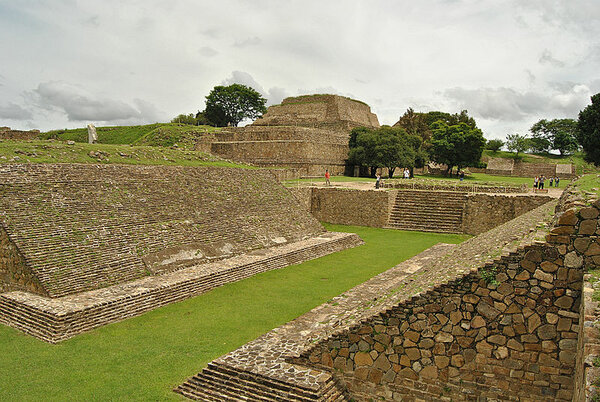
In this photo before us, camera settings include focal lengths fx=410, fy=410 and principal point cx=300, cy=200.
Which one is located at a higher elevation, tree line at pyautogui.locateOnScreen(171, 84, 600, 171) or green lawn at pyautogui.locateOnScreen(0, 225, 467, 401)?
tree line at pyautogui.locateOnScreen(171, 84, 600, 171)

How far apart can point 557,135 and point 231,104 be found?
33.9 m

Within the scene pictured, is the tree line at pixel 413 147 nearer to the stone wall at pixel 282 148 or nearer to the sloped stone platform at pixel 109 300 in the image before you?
the stone wall at pixel 282 148

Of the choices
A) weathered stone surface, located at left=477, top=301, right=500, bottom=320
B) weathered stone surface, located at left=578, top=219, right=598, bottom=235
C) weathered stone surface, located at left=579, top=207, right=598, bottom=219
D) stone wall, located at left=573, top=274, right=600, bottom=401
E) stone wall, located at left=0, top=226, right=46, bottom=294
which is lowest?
stone wall, located at left=0, top=226, right=46, bottom=294

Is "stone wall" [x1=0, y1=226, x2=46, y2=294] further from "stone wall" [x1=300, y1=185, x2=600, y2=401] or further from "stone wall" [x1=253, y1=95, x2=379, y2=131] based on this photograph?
"stone wall" [x1=253, y1=95, x2=379, y2=131]

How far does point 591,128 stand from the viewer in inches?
969

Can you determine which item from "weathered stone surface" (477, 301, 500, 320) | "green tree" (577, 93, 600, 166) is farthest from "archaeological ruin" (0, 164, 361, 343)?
"green tree" (577, 93, 600, 166)

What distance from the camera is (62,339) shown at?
641 cm

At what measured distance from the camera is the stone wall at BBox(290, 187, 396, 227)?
59.2 feet

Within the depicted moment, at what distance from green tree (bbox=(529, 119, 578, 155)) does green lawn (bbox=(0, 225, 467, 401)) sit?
4074cm

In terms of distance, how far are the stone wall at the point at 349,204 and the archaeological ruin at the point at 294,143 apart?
504 centimetres

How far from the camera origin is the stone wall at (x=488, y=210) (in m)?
16.2

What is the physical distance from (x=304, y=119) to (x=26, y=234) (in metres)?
26.5

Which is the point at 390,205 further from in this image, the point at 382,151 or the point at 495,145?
the point at 495,145

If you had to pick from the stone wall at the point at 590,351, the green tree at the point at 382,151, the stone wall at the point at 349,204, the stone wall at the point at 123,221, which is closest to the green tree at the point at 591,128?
the green tree at the point at 382,151
